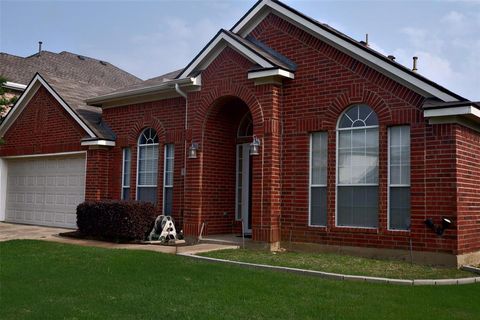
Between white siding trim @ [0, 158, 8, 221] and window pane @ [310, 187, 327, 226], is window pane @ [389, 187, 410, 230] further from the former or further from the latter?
white siding trim @ [0, 158, 8, 221]

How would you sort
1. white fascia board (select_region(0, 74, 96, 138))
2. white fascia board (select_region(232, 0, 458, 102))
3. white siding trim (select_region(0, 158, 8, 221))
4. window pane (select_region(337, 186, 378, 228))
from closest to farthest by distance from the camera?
white fascia board (select_region(232, 0, 458, 102)) < window pane (select_region(337, 186, 378, 228)) < white fascia board (select_region(0, 74, 96, 138)) < white siding trim (select_region(0, 158, 8, 221))

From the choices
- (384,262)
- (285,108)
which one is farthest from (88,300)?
(285,108)

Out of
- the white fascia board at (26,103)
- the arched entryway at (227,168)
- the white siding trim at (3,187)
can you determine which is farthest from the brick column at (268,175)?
the white siding trim at (3,187)

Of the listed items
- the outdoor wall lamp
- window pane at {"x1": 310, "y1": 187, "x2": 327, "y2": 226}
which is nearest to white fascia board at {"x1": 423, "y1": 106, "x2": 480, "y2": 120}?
the outdoor wall lamp

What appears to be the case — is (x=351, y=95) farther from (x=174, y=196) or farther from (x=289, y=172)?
(x=174, y=196)

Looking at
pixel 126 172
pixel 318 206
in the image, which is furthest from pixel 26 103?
pixel 318 206

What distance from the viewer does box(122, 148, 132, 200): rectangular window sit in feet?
54.1

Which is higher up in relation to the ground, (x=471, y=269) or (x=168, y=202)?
(x=168, y=202)

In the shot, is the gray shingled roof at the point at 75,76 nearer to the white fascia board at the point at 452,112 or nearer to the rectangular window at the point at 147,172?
the rectangular window at the point at 147,172

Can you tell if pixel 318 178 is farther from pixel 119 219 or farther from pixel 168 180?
pixel 119 219

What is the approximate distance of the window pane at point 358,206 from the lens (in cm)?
1111

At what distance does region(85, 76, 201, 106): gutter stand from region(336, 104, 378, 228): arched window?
13.5 ft

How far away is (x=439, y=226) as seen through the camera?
403 inches

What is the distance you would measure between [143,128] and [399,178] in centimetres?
820
